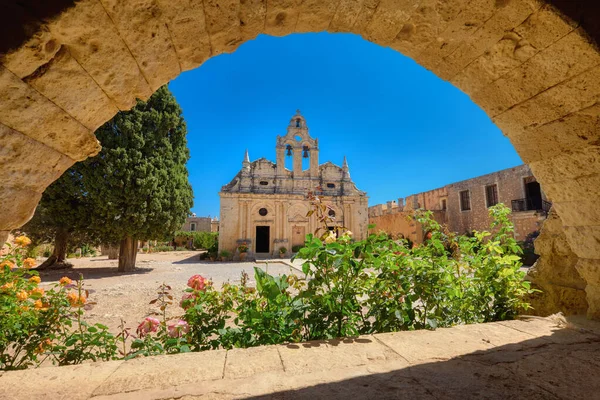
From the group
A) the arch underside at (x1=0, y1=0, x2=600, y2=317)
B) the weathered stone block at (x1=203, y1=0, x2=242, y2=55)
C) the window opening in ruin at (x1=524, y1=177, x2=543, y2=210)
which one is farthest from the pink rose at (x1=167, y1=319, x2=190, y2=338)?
the window opening in ruin at (x1=524, y1=177, x2=543, y2=210)

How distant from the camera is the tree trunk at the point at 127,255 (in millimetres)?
13213

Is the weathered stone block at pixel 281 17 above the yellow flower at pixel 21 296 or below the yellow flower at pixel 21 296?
above

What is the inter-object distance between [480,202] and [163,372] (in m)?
22.8

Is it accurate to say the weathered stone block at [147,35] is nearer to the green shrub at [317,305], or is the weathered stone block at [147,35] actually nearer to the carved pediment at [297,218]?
the green shrub at [317,305]

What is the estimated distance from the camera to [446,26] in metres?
1.60

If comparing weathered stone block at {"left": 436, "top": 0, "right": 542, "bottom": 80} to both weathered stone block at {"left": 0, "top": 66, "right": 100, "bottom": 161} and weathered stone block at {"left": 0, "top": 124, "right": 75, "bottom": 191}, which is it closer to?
weathered stone block at {"left": 0, "top": 66, "right": 100, "bottom": 161}

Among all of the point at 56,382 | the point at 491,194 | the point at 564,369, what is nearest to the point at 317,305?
the point at 564,369

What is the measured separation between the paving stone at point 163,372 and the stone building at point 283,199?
18.9 metres

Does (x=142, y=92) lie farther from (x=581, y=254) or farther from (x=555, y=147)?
(x=581, y=254)

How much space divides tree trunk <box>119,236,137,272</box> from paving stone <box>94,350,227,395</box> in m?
13.9

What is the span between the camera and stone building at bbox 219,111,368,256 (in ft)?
69.7

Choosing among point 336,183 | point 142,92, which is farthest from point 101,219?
point 336,183

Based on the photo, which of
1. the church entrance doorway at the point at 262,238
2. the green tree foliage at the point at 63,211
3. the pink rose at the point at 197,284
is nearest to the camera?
the pink rose at the point at 197,284

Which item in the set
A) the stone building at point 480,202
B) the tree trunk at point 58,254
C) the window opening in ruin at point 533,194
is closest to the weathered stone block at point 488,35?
the stone building at point 480,202
